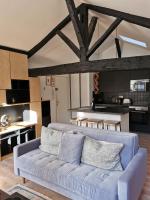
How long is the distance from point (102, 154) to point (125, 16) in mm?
2692

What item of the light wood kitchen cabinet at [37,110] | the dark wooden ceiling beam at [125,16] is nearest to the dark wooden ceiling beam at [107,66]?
the dark wooden ceiling beam at [125,16]

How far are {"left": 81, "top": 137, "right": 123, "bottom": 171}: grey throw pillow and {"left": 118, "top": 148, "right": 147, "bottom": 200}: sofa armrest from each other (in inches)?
8.4

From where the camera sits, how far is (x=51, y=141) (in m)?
2.96

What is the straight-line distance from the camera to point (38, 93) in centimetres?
495

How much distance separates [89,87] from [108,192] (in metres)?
5.32

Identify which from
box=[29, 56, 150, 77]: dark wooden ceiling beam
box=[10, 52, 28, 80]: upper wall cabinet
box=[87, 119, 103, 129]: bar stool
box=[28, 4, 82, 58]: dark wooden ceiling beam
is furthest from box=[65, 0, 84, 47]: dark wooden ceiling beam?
box=[87, 119, 103, 129]: bar stool

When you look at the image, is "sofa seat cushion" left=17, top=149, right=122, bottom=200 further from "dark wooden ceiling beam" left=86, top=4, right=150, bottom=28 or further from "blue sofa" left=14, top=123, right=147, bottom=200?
"dark wooden ceiling beam" left=86, top=4, right=150, bottom=28

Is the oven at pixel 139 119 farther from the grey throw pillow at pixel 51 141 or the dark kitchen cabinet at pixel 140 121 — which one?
the grey throw pillow at pixel 51 141

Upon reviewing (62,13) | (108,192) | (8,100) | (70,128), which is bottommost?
(108,192)

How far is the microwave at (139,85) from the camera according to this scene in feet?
18.9

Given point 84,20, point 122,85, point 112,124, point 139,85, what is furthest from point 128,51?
point 112,124

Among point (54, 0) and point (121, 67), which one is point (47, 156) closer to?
point (121, 67)

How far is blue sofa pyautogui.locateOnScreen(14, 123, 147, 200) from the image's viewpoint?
192 centimetres

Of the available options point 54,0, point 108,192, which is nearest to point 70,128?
point 108,192
